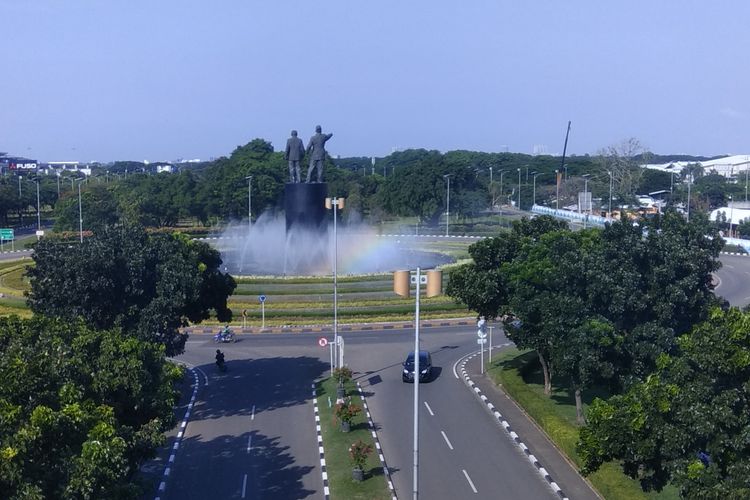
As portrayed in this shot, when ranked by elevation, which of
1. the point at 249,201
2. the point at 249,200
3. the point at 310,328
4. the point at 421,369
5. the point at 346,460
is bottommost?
the point at 346,460

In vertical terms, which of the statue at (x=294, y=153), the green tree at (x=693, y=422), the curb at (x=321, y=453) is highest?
the statue at (x=294, y=153)

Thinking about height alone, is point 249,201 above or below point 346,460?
above

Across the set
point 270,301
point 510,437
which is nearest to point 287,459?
point 510,437

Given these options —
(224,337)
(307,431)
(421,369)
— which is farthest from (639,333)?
(224,337)

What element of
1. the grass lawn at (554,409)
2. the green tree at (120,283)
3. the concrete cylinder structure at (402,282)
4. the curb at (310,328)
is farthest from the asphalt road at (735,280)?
the concrete cylinder structure at (402,282)

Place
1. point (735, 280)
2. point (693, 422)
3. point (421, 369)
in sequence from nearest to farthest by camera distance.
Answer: point (693, 422) < point (421, 369) < point (735, 280)

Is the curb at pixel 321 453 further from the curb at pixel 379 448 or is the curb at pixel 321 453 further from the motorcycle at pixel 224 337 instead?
the motorcycle at pixel 224 337

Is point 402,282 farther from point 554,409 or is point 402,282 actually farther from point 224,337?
point 224,337

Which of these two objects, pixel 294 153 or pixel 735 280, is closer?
pixel 294 153

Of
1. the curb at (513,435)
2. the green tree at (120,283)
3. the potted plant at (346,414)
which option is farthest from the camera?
the green tree at (120,283)
